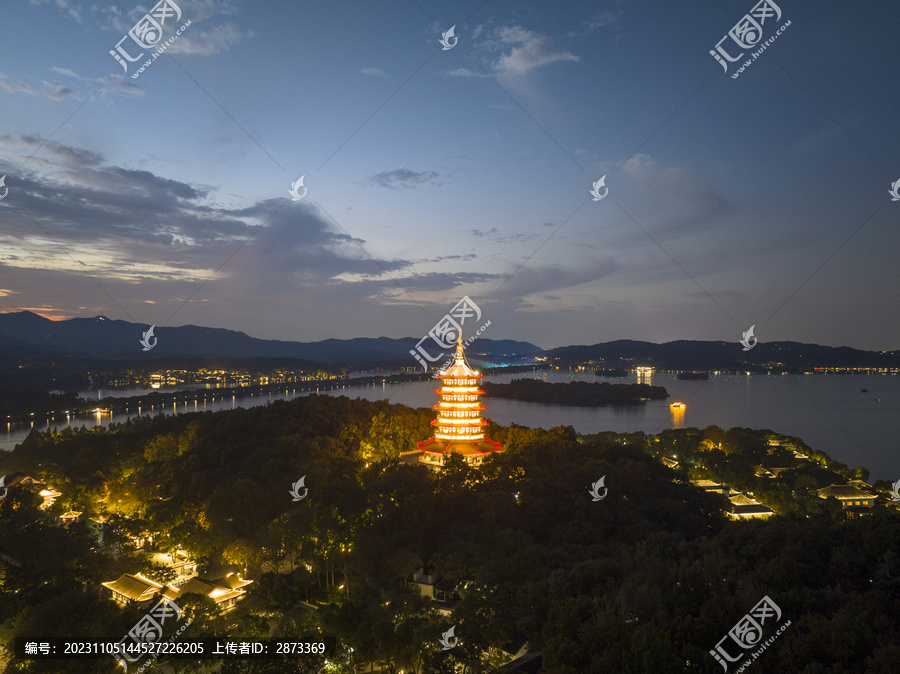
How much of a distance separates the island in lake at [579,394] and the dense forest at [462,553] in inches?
1476

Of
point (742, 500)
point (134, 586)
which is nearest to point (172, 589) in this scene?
point (134, 586)

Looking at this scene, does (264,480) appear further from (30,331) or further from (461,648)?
(30,331)

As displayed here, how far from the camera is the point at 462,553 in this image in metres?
11.9

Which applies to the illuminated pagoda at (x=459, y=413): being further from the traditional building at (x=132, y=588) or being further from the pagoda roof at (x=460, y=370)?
the traditional building at (x=132, y=588)

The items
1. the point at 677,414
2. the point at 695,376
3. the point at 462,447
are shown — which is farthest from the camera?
the point at 695,376

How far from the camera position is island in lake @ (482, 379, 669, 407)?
62031 millimetres

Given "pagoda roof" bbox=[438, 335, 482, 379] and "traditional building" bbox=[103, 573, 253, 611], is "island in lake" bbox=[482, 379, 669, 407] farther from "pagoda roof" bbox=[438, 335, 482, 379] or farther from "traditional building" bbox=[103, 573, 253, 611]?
"traditional building" bbox=[103, 573, 253, 611]

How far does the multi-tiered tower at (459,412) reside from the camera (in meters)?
21.1

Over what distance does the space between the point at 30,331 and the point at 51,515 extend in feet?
485

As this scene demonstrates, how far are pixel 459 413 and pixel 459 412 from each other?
0.16 feet

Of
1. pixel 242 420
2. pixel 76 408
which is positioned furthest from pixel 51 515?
pixel 76 408

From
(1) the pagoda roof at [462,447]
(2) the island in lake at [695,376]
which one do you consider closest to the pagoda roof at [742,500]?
(1) the pagoda roof at [462,447]

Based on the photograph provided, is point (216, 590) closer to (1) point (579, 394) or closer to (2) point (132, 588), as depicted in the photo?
(2) point (132, 588)

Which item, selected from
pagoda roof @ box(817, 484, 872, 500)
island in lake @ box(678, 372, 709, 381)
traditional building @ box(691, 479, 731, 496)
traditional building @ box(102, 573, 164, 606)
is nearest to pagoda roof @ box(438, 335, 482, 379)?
traditional building @ box(691, 479, 731, 496)
